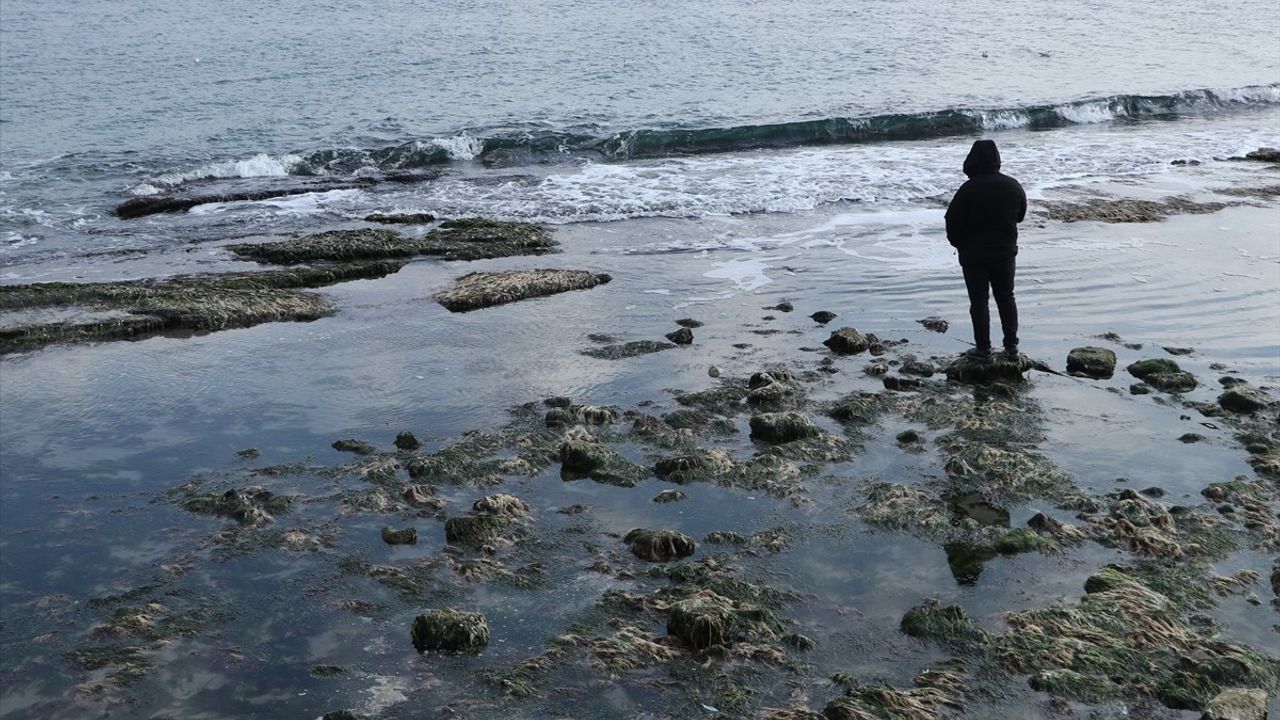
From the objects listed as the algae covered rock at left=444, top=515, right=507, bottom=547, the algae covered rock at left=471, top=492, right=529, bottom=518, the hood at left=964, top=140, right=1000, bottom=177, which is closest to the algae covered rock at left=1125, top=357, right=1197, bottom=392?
the hood at left=964, top=140, right=1000, bottom=177

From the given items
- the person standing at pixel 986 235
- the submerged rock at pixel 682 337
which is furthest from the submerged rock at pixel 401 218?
the person standing at pixel 986 235

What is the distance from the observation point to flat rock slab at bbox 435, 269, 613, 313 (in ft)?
48.7

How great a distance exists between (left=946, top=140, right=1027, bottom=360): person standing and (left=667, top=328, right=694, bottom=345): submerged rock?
3.11 m

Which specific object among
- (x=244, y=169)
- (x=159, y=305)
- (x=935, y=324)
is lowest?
(x=935, y=324)

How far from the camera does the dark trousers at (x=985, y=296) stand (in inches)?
478

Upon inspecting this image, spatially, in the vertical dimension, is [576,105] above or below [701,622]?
above

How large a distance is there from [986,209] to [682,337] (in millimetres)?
3643

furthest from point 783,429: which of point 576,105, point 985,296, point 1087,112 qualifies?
point 1087,112

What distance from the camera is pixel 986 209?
11969 mm

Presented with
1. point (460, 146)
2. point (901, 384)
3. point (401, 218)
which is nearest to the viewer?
point (901, 384)

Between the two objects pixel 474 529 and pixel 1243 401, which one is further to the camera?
pixel 1243 401

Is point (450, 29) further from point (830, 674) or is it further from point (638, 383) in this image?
point (830, 674)

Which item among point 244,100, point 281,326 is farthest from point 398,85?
point 281,326

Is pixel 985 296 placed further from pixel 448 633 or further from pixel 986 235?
pixel 448 633
